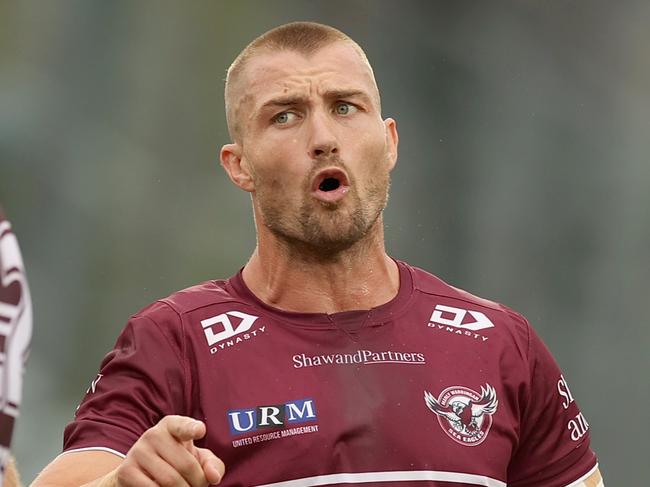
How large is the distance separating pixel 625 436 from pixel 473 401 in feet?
9.54

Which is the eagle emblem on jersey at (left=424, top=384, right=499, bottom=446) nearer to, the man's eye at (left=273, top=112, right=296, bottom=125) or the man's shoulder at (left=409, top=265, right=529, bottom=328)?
the man's shoulder at (left=409, top=265, right=529, bottom=328)

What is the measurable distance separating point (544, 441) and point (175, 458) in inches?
57.6

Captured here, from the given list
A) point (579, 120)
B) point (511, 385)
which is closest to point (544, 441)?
point (511, 385)

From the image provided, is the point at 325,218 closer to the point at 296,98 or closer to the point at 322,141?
the point at 322,141

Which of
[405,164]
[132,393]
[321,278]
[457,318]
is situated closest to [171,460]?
[132,393]

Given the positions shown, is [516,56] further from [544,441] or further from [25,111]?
[544,441]

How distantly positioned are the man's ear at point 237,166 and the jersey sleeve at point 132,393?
55 cm

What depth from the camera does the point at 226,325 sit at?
3799 mm

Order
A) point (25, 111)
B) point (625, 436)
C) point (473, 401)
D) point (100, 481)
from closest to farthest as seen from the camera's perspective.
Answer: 1. point (100, 481)
2. point (473, 401)
3. point (625, 436)
4. point (25, 111)

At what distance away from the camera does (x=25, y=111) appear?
689 centimetres

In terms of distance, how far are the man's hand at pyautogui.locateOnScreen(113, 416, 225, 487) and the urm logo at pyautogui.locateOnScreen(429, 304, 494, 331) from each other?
125cm

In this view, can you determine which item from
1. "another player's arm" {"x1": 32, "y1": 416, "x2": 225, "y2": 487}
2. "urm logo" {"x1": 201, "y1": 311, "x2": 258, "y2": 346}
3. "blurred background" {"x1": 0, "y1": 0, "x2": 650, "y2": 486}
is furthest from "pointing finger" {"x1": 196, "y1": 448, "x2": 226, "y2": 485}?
"blurred background" {"x1": 0, "y1": 0, "x2": 650, "y2": 486}

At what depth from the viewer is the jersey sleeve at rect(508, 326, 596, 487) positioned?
3.93 m

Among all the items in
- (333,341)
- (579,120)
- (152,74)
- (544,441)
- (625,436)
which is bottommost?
(625,436)
